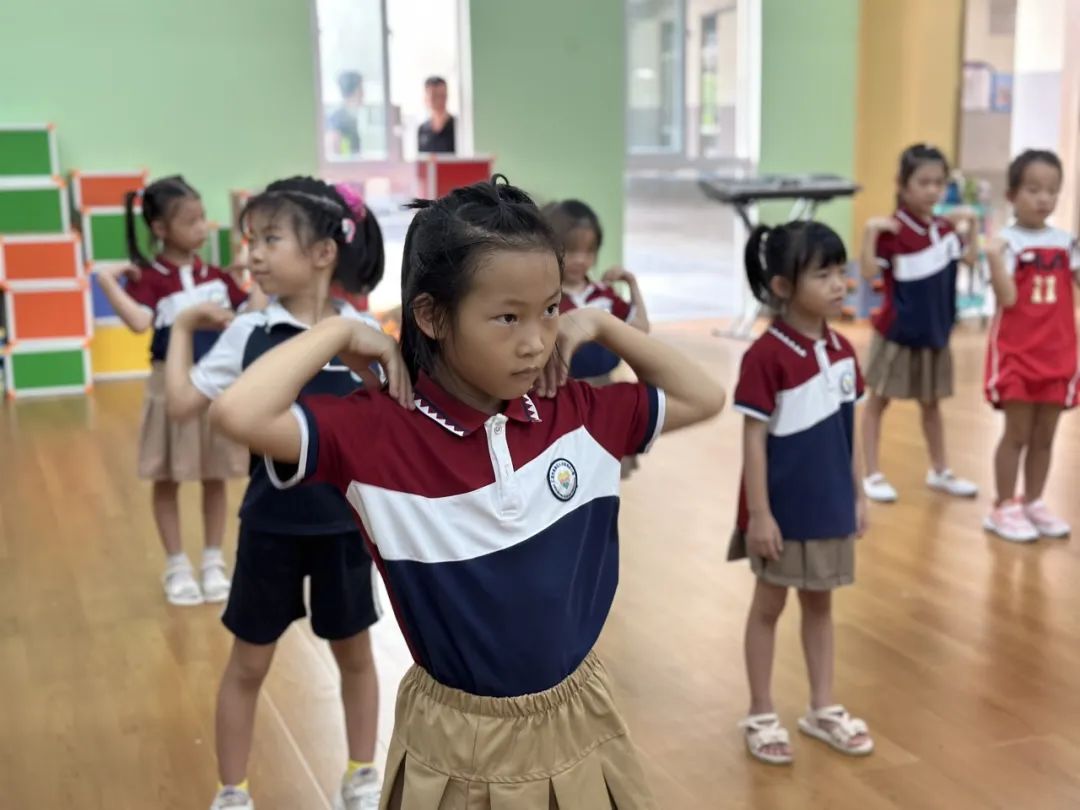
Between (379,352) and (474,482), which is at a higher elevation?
(379,352)

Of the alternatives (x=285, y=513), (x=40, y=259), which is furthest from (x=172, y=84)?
(x=285, y=513)

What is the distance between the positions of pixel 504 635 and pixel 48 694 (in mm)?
1885

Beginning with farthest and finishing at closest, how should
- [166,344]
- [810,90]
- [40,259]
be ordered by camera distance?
[810,90]
[40,259]
[166,344]

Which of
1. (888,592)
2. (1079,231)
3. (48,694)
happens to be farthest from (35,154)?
(1079,231)

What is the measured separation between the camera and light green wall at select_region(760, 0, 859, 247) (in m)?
8.22

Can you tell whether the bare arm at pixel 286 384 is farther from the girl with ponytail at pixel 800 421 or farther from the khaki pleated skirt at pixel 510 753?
the girl with ponytail at pixel 800 421

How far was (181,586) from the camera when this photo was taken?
341 centimetres

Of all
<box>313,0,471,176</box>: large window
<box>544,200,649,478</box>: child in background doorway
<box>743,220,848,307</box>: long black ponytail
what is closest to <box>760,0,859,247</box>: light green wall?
<box>313,0,471,176</box>: large window

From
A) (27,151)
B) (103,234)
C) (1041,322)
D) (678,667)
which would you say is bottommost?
(678,667)

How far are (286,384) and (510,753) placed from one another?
443 mm

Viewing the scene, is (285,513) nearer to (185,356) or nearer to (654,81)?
(185,356)

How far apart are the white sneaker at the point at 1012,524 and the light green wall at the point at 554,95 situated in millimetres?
4385

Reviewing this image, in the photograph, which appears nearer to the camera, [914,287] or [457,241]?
[457,241]

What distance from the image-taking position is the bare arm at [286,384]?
123 cm
